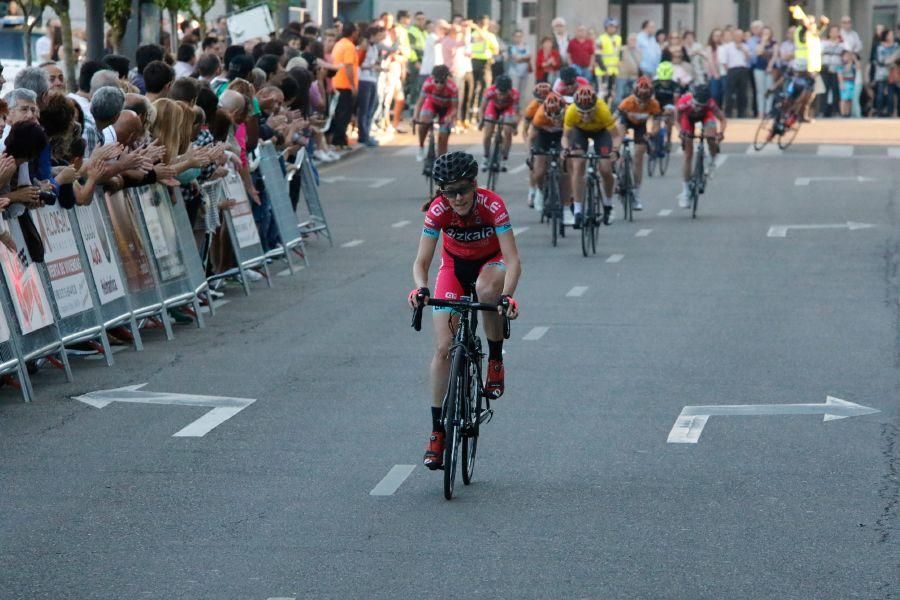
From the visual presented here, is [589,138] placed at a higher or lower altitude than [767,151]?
higher

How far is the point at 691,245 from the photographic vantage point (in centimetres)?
2084

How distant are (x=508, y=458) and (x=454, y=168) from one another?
1736 millimetres

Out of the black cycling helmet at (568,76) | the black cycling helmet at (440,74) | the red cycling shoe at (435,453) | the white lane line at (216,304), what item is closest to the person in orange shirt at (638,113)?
the black cycling helmet at (568,76)

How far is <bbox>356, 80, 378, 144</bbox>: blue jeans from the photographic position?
3388 cm

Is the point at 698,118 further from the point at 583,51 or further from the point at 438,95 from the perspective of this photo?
the point at 583,51

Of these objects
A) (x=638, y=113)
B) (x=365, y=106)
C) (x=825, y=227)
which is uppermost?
(x=638, y=113)

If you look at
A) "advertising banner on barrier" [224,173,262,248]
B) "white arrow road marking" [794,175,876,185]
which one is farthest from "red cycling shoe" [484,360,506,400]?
"white arrow road marking" [794,175,876,185]

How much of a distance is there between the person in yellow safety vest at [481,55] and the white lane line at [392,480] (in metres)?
30.8

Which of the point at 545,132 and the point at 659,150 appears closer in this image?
the point at 545,132

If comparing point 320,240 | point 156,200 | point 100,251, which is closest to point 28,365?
point 100,251

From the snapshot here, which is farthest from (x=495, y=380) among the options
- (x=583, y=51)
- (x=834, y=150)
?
(x=583, y=51)

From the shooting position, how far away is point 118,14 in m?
23.9

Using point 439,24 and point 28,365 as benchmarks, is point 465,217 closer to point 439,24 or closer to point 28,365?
point 28,365

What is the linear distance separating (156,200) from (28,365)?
2.69 m
